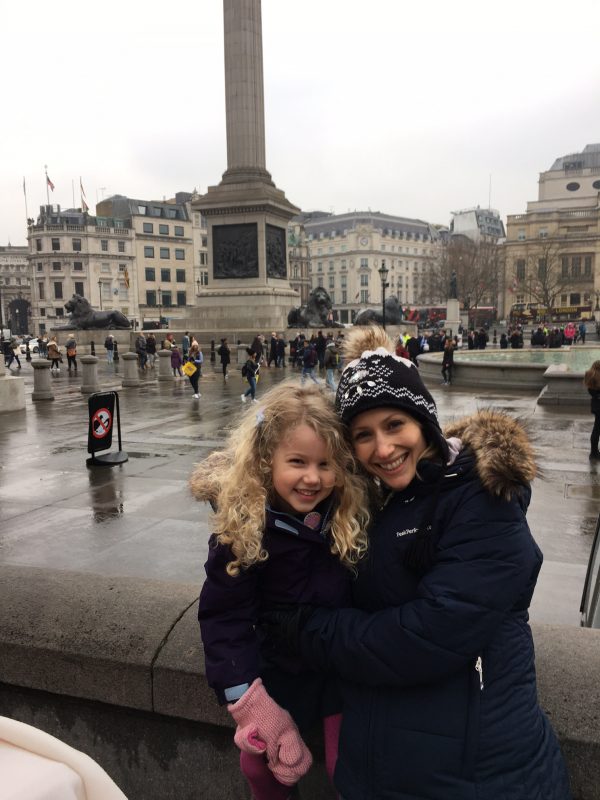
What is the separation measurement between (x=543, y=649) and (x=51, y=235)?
10355cm

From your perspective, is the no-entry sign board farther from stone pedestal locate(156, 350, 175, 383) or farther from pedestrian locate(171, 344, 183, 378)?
pedestrian locate(171, 344, 183, 378)

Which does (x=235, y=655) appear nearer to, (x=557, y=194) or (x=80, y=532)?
(x=80, y=532)

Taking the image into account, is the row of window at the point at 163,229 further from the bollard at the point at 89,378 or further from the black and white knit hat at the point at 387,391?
the black and white knit hat at the point at 387,391

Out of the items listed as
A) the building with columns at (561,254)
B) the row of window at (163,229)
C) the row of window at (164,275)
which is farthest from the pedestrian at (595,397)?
the row of window at (163,229)

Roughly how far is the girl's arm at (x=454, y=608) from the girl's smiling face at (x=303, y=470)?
1.53ft

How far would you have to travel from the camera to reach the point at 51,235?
94.9 m

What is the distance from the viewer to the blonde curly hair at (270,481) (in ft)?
6.63

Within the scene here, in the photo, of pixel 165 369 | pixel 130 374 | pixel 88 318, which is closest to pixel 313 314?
pixel 165 369

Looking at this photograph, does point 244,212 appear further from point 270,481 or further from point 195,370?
point 270,481

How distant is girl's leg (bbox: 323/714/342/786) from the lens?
2088mm

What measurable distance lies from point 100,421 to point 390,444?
8.83m

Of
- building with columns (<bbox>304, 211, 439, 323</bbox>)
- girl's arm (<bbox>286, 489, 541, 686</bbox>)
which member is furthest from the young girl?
building with columns (<bbox>304, 211, 439, 323</bbox>)

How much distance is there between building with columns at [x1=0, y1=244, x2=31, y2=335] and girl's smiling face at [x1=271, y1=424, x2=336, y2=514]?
402ft

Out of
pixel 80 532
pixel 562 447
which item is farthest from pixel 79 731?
pixel 562 447
